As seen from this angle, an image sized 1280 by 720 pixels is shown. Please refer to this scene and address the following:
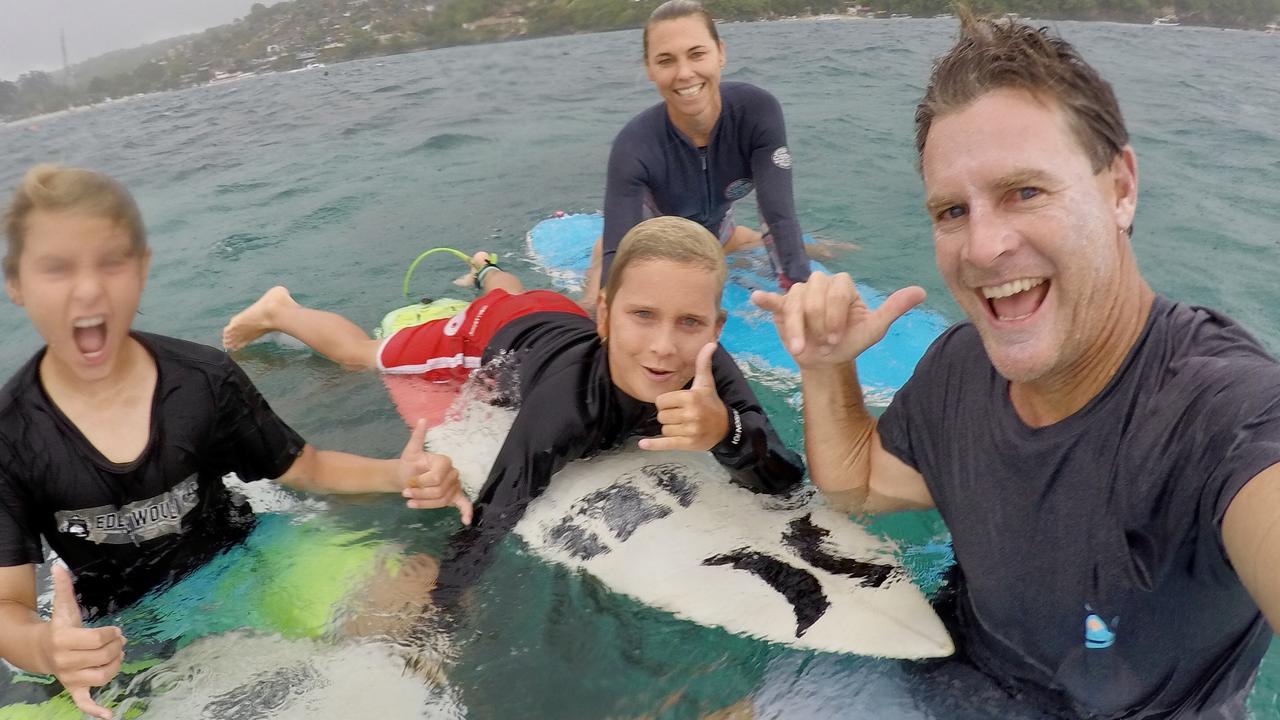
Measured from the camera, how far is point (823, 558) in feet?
8.63

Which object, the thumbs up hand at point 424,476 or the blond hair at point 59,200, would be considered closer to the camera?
the blond hair at point 59,200

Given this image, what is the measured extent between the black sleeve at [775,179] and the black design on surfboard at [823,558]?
2119mm

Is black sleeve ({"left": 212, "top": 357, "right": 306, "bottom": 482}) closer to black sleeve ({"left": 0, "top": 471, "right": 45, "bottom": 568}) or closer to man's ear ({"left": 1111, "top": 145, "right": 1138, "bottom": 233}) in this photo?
black sleeve ({"left": 0, "top": 471, "right": 45, "bottom": 568})

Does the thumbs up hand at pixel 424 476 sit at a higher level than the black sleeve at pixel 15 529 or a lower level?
lower

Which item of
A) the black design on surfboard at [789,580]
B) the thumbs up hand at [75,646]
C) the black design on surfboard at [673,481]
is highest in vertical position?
the thumbs up hand at [75,646]

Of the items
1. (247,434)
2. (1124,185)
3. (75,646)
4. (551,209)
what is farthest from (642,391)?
(551,209)

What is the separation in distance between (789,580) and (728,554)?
0.20 metres

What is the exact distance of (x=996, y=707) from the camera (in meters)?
2.05

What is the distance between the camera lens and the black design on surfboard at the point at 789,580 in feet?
8.11

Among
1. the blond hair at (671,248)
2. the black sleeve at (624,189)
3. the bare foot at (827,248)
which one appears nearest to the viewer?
the blond hair at (671,248)

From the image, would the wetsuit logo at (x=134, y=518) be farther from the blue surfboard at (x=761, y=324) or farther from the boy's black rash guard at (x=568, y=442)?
the blue surfboard at (x=761, y=324)

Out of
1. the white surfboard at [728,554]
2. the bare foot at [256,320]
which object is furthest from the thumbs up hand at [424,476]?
the bare foot at [256,320]

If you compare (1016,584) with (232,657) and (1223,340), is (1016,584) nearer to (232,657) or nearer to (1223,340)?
(1223,340)

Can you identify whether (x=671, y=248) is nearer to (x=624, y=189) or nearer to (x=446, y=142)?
(x=624, y=189)
